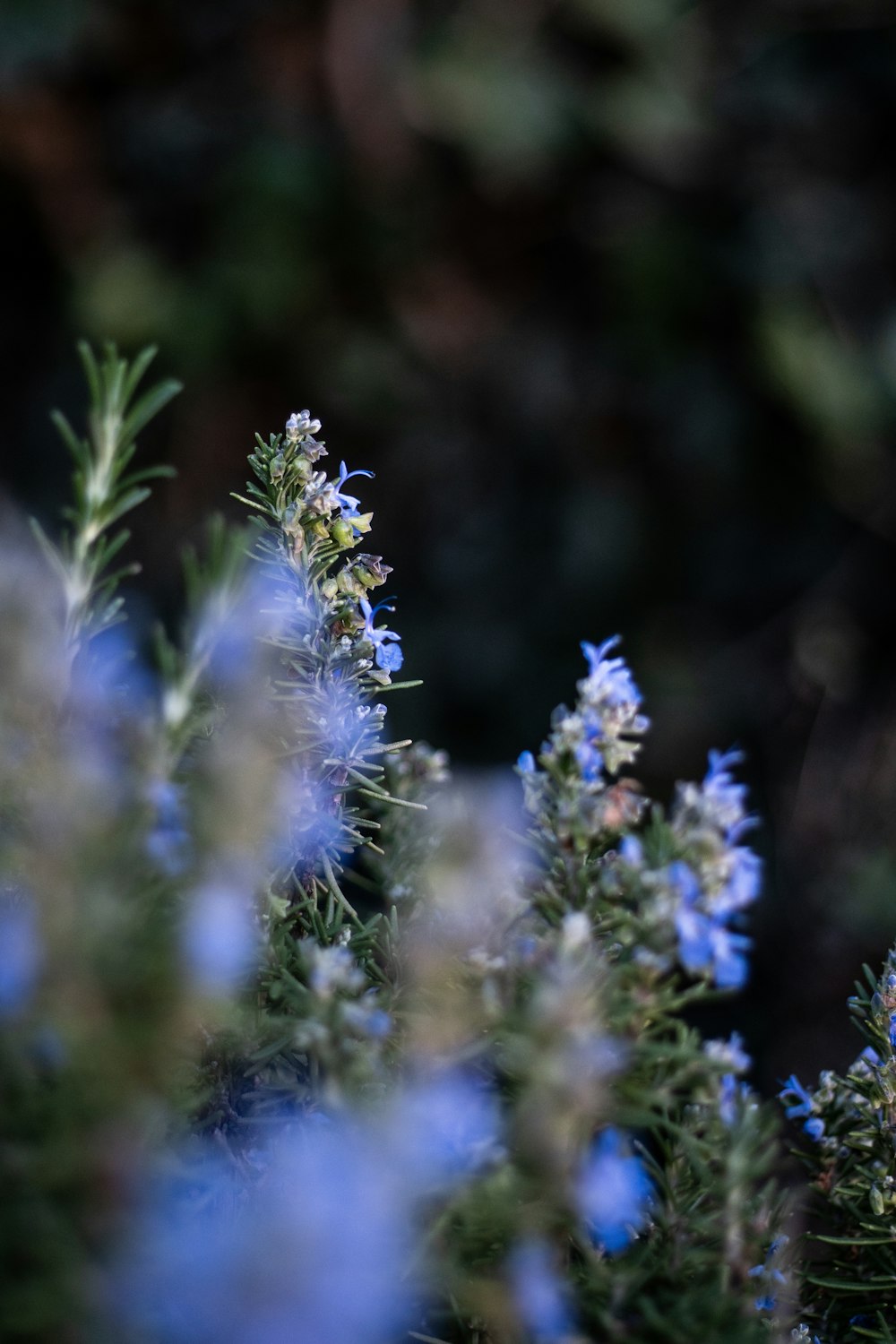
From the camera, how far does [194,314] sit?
7.72 feet

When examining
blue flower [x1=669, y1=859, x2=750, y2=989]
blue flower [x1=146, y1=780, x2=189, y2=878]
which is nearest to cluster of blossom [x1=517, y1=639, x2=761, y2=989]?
blue flower [x1=669, y1=859, x2=750, y2=989]

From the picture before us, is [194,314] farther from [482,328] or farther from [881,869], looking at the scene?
[881,869]

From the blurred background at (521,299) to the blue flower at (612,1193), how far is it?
6.02ft

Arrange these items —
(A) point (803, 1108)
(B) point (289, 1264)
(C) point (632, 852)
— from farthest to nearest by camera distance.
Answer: (A) point (803, 1108), (C) point (632, 852), (B) point (289, 1264)

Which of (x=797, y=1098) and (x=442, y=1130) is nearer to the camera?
(x=442, y=1130)

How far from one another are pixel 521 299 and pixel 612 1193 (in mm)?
2345

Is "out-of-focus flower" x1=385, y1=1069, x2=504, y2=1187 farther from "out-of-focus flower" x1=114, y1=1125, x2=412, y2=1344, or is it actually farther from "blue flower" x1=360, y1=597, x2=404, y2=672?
"blue flower" x1=360, y1=597, x2=404, y2=672

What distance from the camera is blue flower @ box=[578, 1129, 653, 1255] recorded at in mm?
276

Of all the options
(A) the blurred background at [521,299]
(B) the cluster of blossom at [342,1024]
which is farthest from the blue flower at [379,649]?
(A) the blurred background at [521,299]

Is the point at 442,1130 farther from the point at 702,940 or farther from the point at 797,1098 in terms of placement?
the point at 797,1098

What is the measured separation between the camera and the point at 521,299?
249 cm

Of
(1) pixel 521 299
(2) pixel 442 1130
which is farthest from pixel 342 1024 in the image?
(1) pixel 521 299

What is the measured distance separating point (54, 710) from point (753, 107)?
7.81 ft

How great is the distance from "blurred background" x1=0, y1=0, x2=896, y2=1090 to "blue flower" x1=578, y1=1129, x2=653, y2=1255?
1.84m
